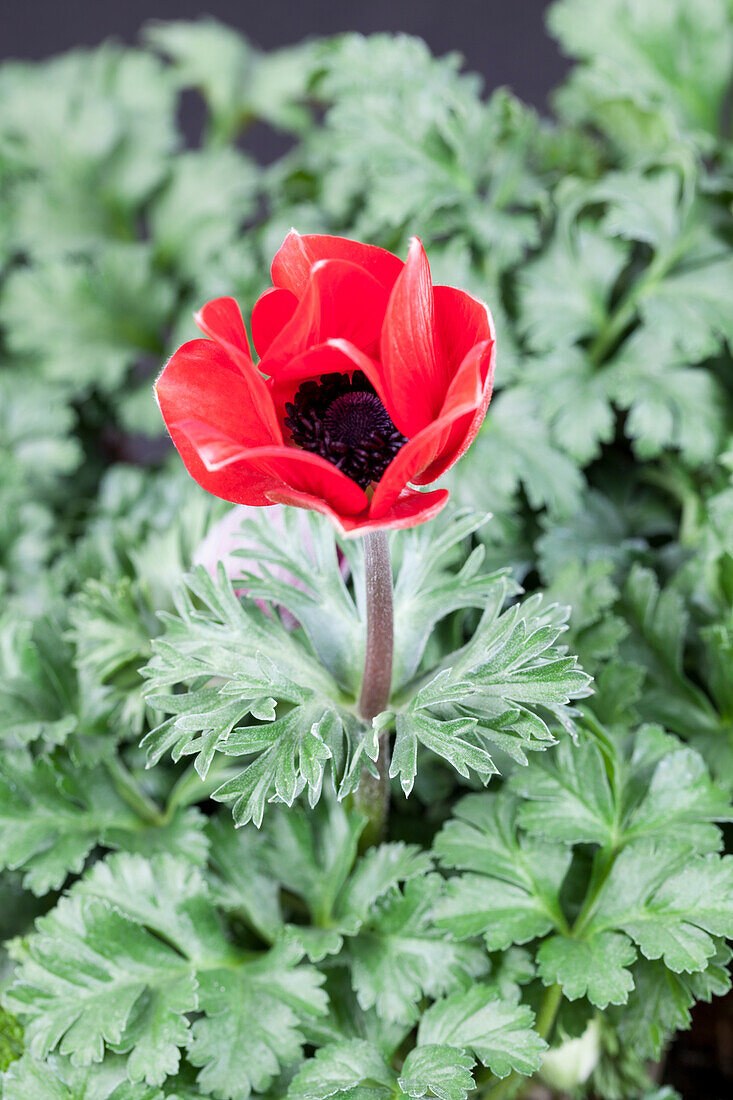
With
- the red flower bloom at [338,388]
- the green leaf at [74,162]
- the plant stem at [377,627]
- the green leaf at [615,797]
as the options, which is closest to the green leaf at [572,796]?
the green leaf at [615,797]

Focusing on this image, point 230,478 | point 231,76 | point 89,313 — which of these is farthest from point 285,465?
point 231,76

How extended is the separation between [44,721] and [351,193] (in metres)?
0.52

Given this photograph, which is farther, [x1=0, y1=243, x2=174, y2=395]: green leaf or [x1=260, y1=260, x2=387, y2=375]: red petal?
[x1=0, y1=243, x2=174, y2=395]: green leaf

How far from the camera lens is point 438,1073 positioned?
492mm

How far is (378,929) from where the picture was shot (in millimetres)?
582

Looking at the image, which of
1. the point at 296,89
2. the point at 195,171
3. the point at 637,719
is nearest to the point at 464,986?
the point at 637,719

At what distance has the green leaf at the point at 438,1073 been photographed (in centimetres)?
48

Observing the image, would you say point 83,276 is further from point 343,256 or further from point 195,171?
point 343,256

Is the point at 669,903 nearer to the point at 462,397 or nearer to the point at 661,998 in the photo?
the point at 661,998

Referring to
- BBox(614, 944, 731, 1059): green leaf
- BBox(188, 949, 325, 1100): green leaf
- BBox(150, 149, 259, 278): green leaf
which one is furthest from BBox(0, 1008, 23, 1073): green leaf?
BBox(150, 149, 259, 278): green leaf

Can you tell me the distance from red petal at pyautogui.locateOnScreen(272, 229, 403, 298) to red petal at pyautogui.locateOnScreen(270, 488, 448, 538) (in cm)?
9

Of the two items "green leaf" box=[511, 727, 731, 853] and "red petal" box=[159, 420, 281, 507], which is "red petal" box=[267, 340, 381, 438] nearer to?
"red petal" box=[159, 420, 281, 507]

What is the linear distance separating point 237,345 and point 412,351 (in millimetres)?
74

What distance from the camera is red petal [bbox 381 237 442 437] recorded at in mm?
401
